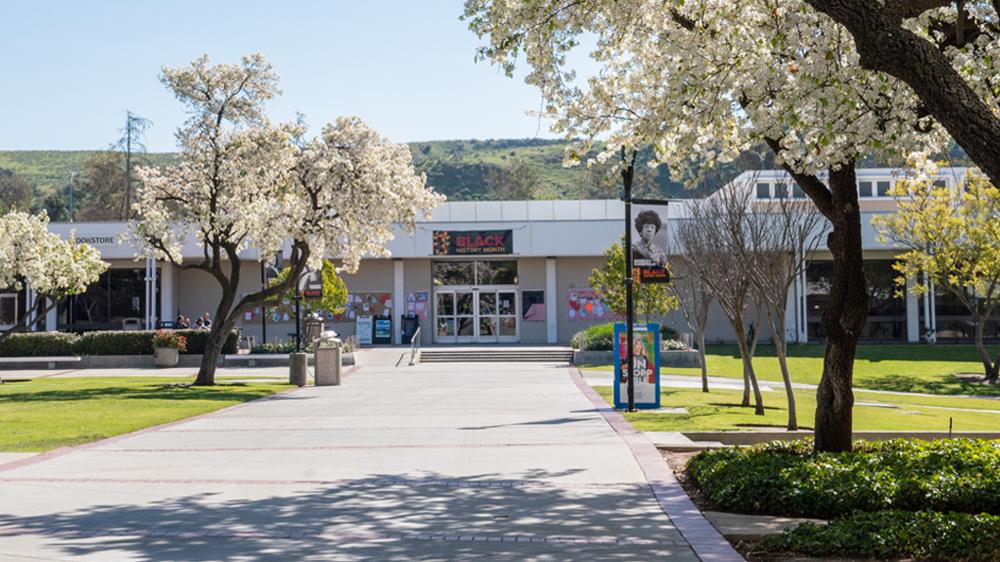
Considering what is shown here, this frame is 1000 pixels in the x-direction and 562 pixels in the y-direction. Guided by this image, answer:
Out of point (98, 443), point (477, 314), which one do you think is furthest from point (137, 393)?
point (477, 314)

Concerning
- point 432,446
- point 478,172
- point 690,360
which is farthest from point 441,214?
point 478,172

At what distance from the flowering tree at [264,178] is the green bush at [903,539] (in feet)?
60.3

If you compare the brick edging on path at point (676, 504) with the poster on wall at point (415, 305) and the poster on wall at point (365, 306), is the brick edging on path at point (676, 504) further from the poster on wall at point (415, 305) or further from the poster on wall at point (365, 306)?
the poster on wall at point (365, 306)

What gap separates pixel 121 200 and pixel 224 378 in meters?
59.9

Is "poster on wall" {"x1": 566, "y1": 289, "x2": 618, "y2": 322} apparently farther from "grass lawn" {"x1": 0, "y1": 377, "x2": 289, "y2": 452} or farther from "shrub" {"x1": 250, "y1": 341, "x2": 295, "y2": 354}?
"grass lawn" {"x1": 0, "y1": 377, "x2": 289, "y2": 452}

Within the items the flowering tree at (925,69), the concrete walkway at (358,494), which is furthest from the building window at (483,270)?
the flowering tree at (925,69)

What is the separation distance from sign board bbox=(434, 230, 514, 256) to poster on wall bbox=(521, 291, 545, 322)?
106 inches

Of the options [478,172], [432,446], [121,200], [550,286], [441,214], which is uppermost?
[478,172]

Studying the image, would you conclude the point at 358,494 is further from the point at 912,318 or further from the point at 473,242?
the point at 912,318

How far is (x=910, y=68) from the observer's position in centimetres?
688

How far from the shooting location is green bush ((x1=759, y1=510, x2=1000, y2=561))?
6.71m

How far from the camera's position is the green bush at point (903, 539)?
6.71 meters

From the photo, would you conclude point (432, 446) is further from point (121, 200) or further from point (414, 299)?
point (121, 200)

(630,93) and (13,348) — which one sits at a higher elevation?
(630,93)
